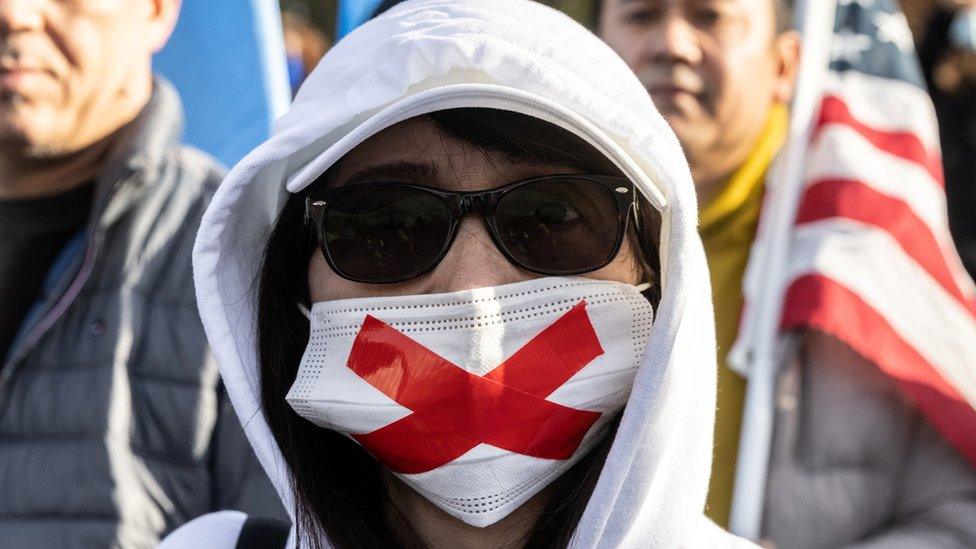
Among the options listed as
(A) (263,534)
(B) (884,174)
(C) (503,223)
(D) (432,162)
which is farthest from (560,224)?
(B) (884,174)

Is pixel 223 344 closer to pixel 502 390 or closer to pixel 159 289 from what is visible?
pixel 502 390

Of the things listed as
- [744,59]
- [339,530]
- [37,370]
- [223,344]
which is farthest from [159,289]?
[744,59]

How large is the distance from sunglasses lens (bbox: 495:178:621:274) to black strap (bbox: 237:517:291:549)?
2.08ft

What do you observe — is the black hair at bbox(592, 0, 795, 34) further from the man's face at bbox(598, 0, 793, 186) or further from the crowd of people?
the crowd of people

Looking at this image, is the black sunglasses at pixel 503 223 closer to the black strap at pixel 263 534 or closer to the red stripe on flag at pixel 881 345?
the black strap at pixel 263 534

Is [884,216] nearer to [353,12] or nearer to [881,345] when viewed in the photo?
[881,345]

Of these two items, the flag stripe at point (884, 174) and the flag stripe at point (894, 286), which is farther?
the flag stripe at point (884, 174)

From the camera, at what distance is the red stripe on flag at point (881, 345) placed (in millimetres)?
2797

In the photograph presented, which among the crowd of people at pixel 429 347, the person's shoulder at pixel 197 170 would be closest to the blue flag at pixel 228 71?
the person's shoulder at pixel 197 170

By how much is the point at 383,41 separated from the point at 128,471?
4.18 feet

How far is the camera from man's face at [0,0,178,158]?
2895mm

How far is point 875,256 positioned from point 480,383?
1.80m

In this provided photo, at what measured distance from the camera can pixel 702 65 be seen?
10.8ft

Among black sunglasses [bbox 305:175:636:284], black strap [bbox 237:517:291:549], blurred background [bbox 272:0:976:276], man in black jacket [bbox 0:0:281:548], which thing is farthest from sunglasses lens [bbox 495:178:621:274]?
blurred background [bbox 272:0:976:276]
